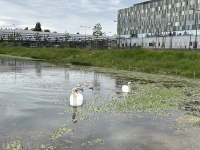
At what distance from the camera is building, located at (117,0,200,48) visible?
105 m

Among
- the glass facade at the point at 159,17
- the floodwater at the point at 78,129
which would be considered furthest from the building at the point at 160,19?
the floodwater at the point at 78,129

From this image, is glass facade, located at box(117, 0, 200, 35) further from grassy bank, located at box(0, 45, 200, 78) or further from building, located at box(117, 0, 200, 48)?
grassy bank, located at box(0, 45, 200, 78)

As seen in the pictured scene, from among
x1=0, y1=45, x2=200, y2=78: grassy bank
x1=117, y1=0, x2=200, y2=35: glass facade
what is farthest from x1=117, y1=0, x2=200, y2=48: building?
x1=0, y1=45, x2=200, y2=78: grassy bank

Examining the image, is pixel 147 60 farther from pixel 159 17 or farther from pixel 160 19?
pixel 159 17

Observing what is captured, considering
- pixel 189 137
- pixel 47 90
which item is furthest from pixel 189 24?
pixel 189 137

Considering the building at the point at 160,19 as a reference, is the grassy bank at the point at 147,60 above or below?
below

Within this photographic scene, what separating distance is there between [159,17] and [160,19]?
1.15 meters

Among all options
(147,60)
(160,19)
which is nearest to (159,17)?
(160,19)

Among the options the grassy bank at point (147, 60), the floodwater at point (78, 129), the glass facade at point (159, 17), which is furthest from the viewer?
the glass facade at point (159, 17)

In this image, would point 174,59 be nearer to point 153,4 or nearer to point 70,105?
point 70,105

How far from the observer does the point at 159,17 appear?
395ft

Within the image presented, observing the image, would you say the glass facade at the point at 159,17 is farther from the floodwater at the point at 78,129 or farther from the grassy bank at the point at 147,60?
the floodwater at the point at 78,129

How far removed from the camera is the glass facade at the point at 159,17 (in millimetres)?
105688

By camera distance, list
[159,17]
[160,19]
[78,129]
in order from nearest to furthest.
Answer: [78,129]
[160,19]
[159,17]
